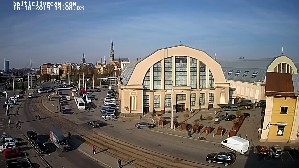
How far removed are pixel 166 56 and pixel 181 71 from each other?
10.4 feet

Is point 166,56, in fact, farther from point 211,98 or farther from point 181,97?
point 211,98

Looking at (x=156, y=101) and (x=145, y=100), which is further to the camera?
(x=156, y=101)

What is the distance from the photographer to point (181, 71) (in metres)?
45.3

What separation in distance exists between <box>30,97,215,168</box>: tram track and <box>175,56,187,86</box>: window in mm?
15725

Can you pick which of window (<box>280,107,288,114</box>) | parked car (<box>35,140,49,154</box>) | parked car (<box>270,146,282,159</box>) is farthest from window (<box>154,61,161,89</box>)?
parked car (<box>270,146,282,159</box>)

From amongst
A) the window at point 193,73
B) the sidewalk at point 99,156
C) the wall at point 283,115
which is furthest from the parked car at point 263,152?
the window at point 193,73

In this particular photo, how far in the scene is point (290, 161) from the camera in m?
24.2

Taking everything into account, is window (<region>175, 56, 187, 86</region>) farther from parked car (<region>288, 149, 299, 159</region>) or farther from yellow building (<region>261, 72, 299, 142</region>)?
parked car (<region>288, 149, 299, 159</region>)

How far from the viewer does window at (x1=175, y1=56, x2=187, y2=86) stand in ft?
148

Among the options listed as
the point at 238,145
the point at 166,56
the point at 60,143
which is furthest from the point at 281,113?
the point at 60,143

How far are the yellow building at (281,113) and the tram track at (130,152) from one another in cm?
948

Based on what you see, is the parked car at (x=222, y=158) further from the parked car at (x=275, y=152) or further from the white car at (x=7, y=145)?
the white car at (x=7, y=145)

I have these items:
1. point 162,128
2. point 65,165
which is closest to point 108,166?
point 65,165

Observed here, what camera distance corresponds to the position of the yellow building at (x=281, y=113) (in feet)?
95.3
